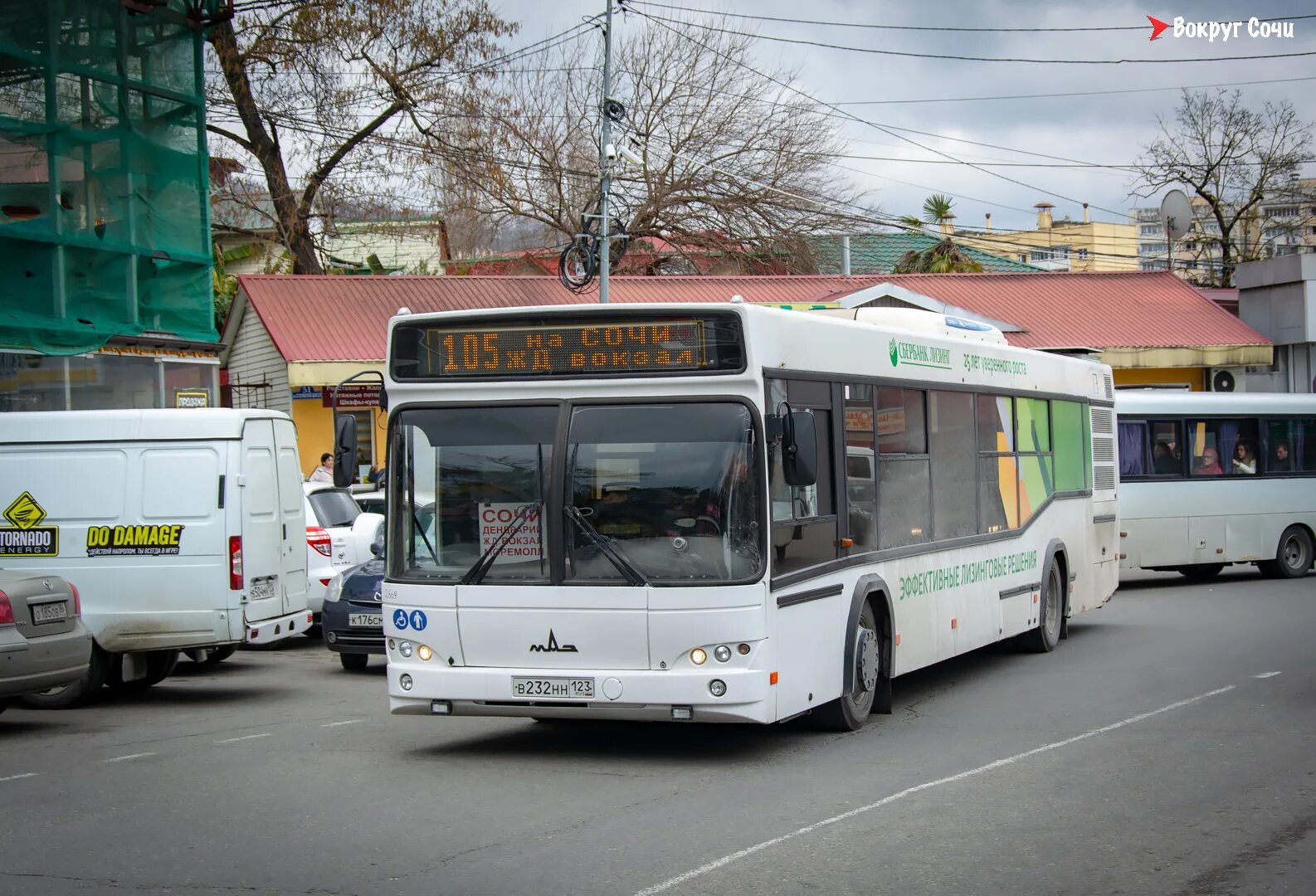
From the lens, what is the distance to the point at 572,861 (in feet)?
22.0

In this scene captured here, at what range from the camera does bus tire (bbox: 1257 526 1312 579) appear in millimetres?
23781

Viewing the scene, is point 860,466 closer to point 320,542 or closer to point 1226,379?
point 320,542

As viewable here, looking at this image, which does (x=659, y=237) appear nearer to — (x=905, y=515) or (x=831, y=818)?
(x=905, y=515)

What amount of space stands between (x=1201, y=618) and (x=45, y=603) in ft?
42.7

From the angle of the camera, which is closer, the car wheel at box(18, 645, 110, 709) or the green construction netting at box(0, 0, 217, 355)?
the car wheel at box(18, 645, 110, 709)

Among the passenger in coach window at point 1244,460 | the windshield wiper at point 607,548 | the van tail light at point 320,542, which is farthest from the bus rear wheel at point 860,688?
the passenger in coach window at point 1244,460

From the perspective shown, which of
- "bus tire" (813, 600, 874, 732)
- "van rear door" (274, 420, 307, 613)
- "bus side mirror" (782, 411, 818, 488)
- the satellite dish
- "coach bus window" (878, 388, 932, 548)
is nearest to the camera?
"bus side mirror" (782, 411, 818, 488)

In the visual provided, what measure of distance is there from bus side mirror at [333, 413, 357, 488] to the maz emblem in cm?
164

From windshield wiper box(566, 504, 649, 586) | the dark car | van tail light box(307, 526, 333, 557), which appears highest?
windshield wiper box(566, 504, 649, 586)

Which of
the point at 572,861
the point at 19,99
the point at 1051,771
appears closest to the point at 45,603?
the point at 572,861

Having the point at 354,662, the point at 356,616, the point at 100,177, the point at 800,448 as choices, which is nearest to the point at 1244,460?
the point at 354,662

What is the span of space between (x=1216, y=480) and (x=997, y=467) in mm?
10989

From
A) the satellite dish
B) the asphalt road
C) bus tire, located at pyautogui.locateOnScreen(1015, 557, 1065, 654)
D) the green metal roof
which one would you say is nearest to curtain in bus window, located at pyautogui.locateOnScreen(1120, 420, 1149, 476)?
bus tire, located at pyautogui.locateOnScreen(1015, 557, 1065, 654)

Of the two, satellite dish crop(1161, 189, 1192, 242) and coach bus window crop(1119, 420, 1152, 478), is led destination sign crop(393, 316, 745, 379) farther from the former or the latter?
satellite dish crop(1161, 189, 1192, 242)
